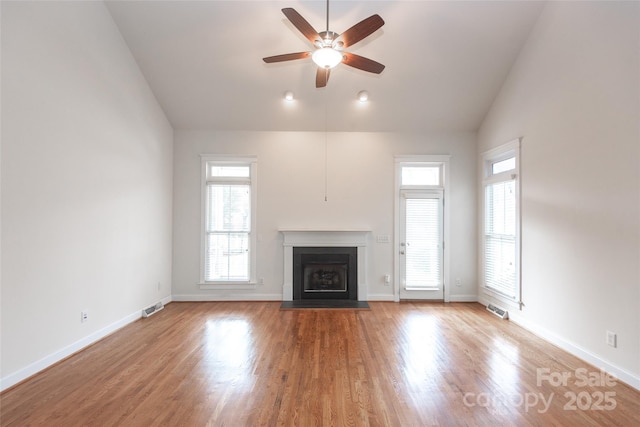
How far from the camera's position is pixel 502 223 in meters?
4.45

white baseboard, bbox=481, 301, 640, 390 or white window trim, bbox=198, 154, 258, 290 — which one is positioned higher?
white window trim, bbox=198, 154, 258, 290

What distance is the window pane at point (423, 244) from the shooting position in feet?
16.8

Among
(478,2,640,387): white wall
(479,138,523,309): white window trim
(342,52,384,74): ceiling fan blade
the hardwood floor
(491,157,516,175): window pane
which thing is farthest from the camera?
(491,157,516,175): window pane

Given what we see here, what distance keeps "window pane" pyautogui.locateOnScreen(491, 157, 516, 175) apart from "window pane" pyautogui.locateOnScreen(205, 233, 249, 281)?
426 cm

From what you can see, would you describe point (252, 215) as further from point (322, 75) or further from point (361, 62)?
Result: point (361, 62)

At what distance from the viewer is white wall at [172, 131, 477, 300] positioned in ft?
16.8

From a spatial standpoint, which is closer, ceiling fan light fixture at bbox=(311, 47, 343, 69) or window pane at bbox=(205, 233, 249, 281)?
ceiling fan light fixture at bbox=(311, 47, 343, 69)

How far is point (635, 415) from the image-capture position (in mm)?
2104

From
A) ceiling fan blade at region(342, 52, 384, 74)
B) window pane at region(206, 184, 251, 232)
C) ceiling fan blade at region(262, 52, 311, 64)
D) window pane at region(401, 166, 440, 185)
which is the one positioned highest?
ceiling fan blade at region(262, 52, 311, 64)

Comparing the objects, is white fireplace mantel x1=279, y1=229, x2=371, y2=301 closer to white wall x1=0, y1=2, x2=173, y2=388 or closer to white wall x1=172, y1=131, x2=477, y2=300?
white wall x1=172, y1=131, x2=477, y2=300

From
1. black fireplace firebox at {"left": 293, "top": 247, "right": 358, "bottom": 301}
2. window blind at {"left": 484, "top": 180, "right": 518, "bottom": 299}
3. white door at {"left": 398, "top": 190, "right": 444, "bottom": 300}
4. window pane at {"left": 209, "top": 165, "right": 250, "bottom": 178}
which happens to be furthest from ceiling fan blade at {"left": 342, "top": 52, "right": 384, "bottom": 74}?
black fireplace firebox at {"left": 293, "top": 247, "right": 358, "bottom": 301}

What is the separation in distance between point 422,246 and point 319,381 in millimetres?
3298

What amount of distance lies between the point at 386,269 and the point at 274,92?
136 inches

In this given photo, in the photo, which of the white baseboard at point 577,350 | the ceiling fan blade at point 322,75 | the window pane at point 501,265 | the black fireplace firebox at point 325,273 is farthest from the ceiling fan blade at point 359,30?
the white baseboard at point 577,350
